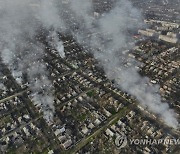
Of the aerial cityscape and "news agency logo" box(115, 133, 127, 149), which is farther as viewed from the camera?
the aerial cityscape

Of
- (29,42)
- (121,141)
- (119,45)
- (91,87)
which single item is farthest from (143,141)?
(29,42)

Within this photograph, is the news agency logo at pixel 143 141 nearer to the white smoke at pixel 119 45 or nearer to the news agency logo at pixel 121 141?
the news agency logo at pixel 121 141

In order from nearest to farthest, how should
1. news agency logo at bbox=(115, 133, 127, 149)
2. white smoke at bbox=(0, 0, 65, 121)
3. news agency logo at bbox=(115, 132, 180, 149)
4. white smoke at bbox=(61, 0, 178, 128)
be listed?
news agency logo at bbox=(115, 132, 180, 149), news agency logo at bbox=(115, 133, 127, 149), white smoke at bbox=(61, 0, 178, 128), white smoke at bbox=(0, 0, 65, 121)

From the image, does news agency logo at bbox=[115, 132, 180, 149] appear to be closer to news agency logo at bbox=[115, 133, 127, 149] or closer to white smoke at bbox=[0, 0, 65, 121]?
news agency logo at bbox=[115, 133, 127, 149]

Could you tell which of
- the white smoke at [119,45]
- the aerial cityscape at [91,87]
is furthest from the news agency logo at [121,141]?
the white smoke at [119,45]

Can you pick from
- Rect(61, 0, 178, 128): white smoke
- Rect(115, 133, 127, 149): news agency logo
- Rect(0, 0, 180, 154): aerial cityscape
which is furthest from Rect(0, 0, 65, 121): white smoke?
Rect(115, 133, 127, 149): news agency logo

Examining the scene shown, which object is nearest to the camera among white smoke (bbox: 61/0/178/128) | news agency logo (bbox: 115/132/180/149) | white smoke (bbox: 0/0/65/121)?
news agency logo (bbox: 115/132/180/149)

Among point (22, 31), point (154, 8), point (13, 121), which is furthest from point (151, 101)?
point (154, 8)

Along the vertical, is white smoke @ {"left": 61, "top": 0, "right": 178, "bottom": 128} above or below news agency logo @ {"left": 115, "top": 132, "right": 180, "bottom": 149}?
below
